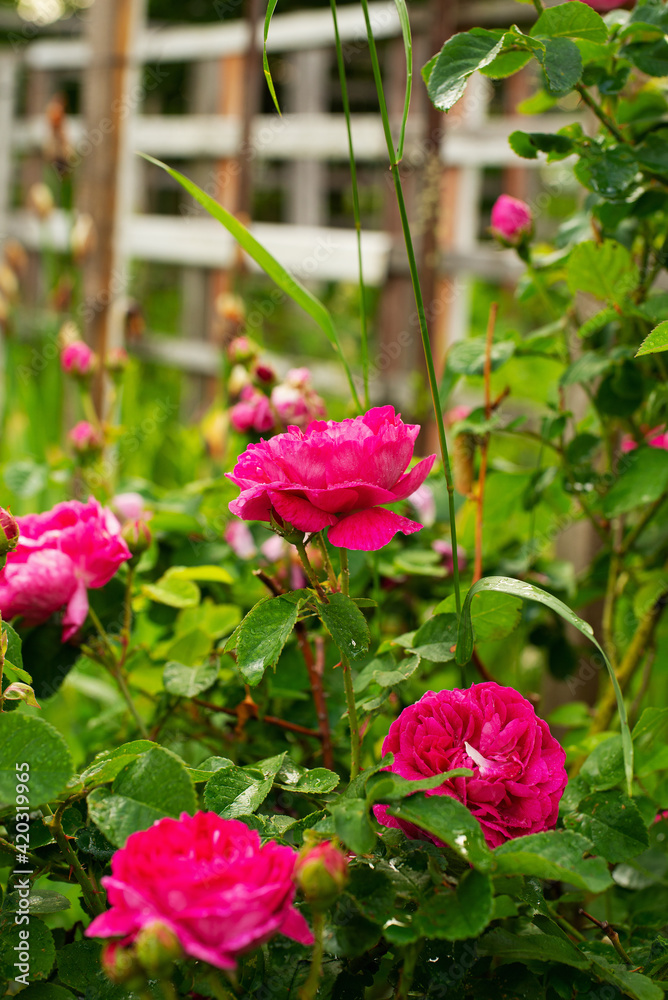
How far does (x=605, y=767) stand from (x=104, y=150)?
158 cm

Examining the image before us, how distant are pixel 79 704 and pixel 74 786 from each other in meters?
0.88

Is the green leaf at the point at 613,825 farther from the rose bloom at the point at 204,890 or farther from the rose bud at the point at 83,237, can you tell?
the rose bud at the point at 83,237

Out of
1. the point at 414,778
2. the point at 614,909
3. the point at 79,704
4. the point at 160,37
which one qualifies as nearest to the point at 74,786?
the point at 414,778

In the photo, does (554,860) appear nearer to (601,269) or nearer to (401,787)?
(401,787)

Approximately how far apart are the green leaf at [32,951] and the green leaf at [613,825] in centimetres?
26

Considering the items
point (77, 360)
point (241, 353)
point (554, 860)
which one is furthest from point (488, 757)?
point (77, 360)

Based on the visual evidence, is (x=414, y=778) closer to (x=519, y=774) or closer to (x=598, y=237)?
(x=519, y=774)

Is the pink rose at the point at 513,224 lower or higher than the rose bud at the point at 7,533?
higher

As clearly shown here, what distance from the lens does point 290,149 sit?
10.6 ft

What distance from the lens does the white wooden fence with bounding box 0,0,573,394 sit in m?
2.06

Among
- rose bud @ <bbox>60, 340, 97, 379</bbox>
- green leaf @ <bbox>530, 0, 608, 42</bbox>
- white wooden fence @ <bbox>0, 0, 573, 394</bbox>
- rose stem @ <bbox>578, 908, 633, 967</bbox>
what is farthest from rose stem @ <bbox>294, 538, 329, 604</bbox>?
white wooden fence @ <bbox>0, 0, 573, 394</bbox>

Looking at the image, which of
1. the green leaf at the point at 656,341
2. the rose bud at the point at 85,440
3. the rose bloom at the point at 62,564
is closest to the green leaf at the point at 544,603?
the green leaf at the point at 656,341

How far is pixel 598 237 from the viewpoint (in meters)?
0.69

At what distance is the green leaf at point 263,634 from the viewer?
1.28ft
